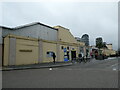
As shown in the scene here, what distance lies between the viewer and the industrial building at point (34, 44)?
771 inches

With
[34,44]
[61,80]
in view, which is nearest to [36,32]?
[34,44]

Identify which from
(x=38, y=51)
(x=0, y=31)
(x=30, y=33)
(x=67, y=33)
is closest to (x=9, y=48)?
(x=0, y=31)

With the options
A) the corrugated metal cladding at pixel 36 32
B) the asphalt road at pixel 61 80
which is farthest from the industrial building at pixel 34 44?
the asphalt road at pixel 61 80

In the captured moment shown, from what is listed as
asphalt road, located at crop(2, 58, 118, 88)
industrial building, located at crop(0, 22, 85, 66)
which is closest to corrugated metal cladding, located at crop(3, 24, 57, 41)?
industrial building, located at crop(0, 22, 85, 66)

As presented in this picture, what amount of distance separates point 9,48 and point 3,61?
1.98m

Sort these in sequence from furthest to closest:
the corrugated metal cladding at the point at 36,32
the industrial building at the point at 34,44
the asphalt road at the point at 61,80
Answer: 1. the corrugated metal cladding at the point at 36,32
2. the industrial building at the point at 34,44
3. the asphalt road at the point at 61,80

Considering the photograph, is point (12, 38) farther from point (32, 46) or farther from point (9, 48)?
point (32, 46)

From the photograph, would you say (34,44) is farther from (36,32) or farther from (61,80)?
(61,80)

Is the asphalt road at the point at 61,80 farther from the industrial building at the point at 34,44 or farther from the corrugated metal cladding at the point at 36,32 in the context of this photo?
the corrugated metal cladding at the point at 36,32

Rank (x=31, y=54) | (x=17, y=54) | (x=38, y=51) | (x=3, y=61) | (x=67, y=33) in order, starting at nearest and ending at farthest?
(x=3, y=61) < (x=17, y=54) < (x=31, y=54) < (x=38, y=51) < (x=67, y=33)

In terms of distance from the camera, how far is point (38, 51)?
978 inches

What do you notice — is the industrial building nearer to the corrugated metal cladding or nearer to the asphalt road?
the corrugated metal cladding

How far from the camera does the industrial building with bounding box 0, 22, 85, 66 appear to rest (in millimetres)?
19572

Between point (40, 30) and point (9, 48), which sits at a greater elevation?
point (40, 30)
